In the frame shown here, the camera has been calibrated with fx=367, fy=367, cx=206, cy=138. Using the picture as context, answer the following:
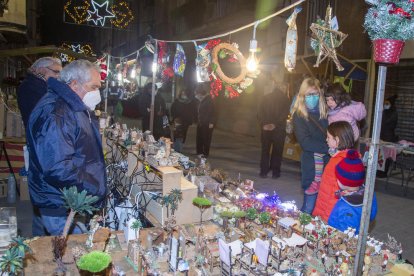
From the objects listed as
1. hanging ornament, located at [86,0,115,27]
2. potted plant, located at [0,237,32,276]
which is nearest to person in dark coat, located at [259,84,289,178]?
hanging ornament, located at [86,0,115,27]

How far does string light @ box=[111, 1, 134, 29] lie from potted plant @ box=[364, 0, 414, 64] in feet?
41.1

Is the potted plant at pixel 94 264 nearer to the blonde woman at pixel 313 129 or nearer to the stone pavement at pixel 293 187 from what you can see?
the blonde woman at pixel 313 129

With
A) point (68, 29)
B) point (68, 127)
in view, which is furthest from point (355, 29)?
point (68, 29)

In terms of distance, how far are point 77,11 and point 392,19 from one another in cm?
1166

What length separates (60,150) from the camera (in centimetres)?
255

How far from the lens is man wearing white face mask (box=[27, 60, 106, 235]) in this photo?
101 inches

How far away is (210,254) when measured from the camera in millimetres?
2449

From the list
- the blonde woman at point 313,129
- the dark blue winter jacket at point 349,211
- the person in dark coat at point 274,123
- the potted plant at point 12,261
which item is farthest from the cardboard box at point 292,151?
the potted plant at point 12,261

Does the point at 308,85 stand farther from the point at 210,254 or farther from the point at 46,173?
the point at 46,173

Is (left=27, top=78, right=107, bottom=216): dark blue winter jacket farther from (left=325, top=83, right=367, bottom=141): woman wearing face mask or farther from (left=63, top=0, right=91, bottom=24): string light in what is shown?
(left=63, top=0, right=91, bottom=24): string light

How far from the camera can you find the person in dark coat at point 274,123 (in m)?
8.03

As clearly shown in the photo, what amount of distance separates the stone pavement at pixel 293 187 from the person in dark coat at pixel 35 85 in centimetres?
454

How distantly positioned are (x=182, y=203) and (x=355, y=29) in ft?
31.7

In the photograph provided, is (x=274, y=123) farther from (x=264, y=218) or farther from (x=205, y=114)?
(x=264, y=218)
